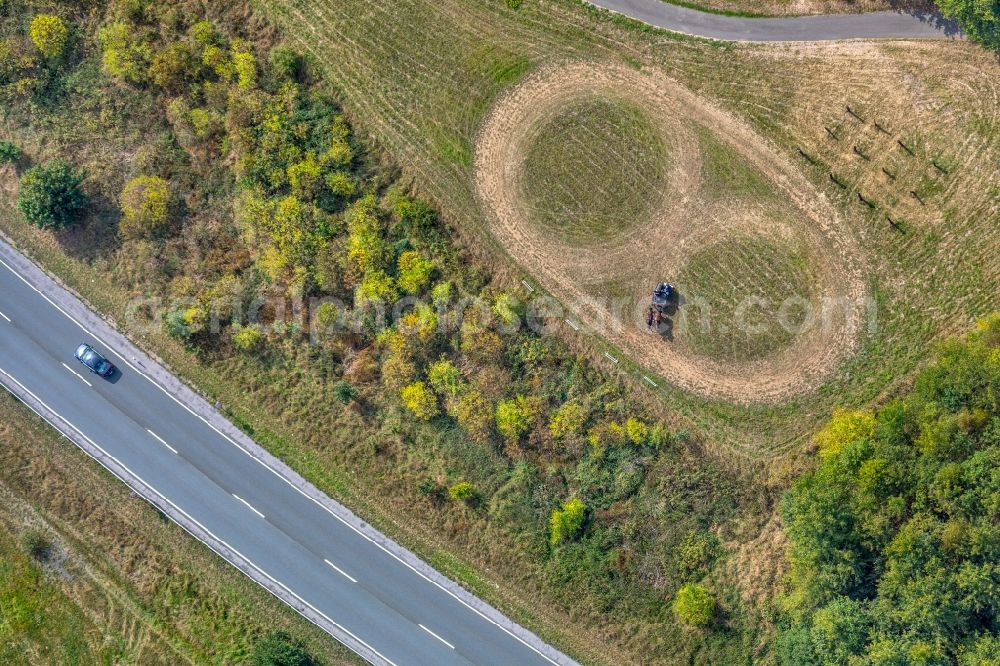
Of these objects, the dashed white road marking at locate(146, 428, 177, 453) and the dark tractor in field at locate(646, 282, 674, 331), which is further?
the dashed white road marking at locate(146, 428, 177, 453)

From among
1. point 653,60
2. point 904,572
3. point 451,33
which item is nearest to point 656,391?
point 904,572


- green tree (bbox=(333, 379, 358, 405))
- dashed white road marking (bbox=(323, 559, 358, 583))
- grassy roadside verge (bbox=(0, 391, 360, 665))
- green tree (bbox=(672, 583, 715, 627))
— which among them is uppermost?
green tree (bbox=(333, 379, 358, 405))

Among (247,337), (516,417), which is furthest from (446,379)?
(247,337)

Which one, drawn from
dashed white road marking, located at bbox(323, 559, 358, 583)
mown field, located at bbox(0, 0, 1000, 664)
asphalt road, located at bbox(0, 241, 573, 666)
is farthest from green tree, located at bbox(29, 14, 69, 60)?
dashed white road marking, located at bbox(323, 559, 358, 583)

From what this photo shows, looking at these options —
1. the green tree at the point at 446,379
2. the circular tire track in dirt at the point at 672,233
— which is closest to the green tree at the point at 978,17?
the circular tire track in dirt at the point at 672,233

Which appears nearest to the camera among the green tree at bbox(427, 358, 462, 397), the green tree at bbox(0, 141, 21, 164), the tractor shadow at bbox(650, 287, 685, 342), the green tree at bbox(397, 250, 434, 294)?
the green tree at bbox(427, 358, 462, 397)

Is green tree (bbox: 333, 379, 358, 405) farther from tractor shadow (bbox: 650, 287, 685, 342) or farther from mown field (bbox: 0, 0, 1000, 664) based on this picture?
tractor shadow (bbox: 650, 287, 685, 342)

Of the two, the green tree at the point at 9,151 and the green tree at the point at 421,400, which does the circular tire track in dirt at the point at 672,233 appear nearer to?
the green tree at the point at 421,400
